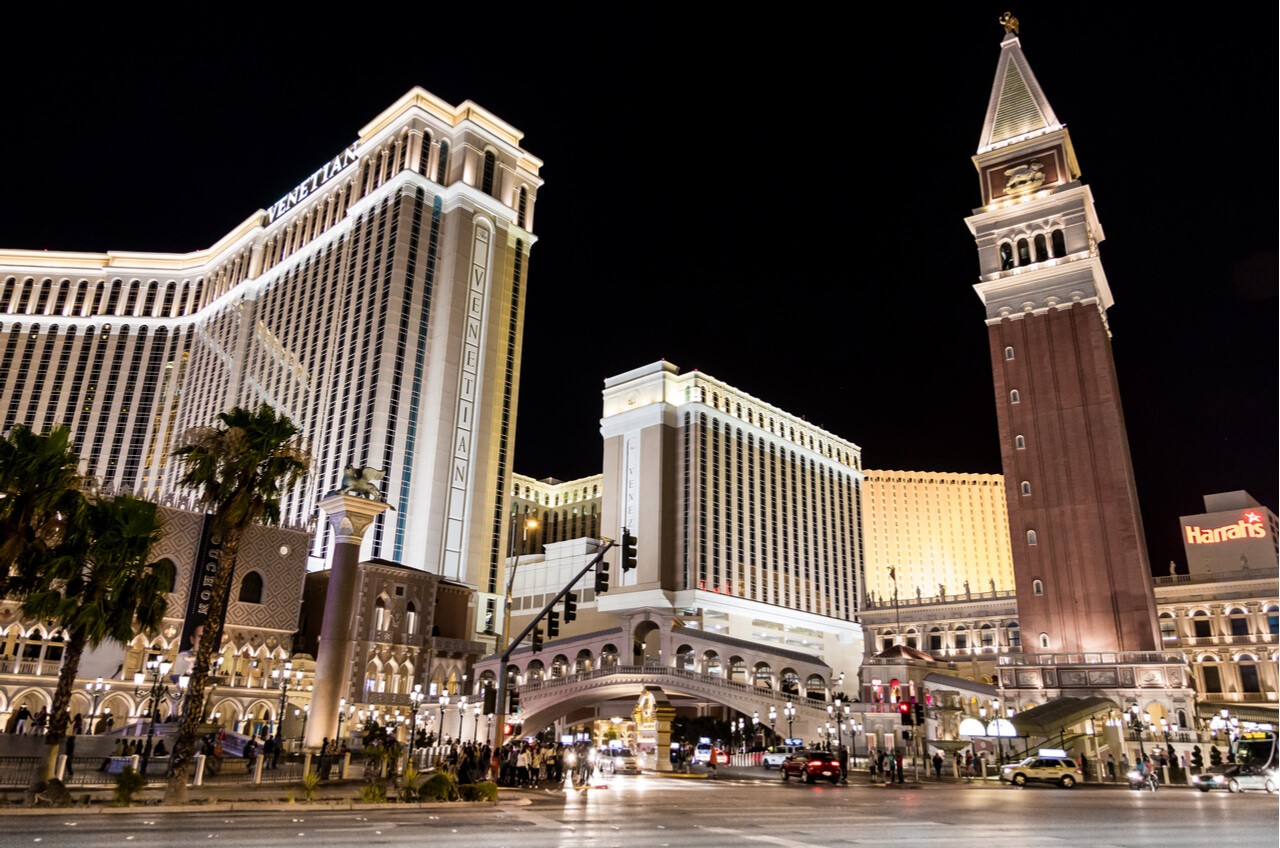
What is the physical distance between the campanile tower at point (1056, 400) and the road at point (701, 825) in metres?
39.2

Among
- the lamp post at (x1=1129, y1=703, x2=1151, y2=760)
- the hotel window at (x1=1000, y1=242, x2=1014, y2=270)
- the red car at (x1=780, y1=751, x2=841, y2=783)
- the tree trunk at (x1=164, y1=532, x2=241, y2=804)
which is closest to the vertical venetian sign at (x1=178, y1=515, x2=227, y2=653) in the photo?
the tree trunk at (x1=164, y1=532, x2=241, y2=804)

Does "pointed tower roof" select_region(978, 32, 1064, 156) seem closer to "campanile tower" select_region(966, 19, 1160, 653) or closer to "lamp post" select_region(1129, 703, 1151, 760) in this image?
"campanile tower" select_region(966, 19, 1160, 653)

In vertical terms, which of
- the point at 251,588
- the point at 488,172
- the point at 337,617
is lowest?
the point at 337,617

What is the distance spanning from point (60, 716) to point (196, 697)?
307 centimetres

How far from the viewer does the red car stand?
41312 mm

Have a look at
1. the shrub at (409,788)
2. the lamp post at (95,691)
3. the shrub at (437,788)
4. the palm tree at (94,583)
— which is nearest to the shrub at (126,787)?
the palm tree at (94,583)

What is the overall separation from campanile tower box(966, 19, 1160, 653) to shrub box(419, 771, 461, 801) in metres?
53.6

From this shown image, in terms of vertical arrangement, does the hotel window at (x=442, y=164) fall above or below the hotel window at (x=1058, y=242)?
above

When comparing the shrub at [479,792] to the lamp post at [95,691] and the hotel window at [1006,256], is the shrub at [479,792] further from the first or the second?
the hotel window at [1006,256]

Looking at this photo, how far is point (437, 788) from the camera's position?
24.2m

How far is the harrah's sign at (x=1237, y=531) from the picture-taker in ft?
287

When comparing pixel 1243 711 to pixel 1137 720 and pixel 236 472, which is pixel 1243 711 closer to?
pixel 1137 720

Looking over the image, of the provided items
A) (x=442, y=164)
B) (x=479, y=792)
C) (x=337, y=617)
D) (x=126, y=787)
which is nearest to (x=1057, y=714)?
(x=479, y=792)

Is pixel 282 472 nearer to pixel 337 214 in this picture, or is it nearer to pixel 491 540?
pixel 491 540
